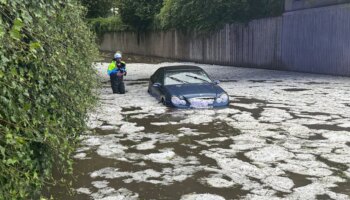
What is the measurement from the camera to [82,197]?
4750mm

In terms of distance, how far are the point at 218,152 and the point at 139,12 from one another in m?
31.5

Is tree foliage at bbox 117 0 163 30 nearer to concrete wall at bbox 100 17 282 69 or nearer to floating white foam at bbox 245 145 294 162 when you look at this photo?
concrete wall at bbox 100 17 282 69

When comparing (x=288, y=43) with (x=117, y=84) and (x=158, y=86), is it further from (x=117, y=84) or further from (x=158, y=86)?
(x=158, y=86)

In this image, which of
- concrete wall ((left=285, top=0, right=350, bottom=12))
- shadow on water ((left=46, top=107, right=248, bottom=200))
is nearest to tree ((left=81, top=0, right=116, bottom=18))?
concrete wall ((left=285, top=0, right=350, bottom=12))

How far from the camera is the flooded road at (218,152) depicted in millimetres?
4953

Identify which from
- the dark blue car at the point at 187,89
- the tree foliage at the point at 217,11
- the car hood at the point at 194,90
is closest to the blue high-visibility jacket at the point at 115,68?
the dark blue car at the point at 187,89

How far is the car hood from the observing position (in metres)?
10.2

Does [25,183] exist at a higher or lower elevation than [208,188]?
higher

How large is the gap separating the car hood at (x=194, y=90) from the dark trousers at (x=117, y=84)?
10.2ft

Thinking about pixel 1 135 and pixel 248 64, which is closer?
pixel 1 135

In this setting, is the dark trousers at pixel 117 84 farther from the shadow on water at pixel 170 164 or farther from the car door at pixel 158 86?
the shadow on water at pixel 170 164

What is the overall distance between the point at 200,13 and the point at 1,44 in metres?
23.6

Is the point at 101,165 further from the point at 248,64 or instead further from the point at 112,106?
the point at 248,64

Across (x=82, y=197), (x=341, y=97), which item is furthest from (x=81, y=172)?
(x=341, y=97)
